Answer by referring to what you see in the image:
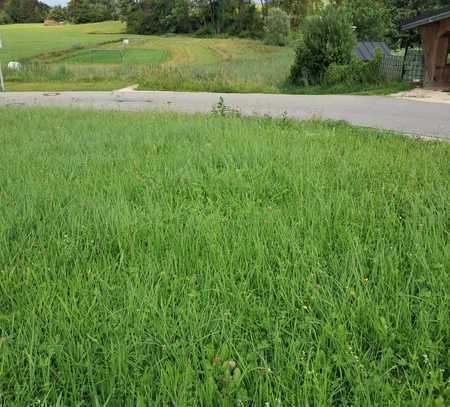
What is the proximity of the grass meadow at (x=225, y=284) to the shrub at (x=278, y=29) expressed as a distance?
200 feet

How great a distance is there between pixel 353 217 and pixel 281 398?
1952 mm

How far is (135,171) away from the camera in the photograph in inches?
187

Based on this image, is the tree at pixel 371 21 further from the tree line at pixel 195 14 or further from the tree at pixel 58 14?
the tree at pixel 58 14

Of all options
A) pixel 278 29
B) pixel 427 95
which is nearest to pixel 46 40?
pixel 278 29

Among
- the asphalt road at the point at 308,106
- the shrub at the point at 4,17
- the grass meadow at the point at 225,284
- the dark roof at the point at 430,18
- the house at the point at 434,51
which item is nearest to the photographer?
the grass meadow at the point at 225,284

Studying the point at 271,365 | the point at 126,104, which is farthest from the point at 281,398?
the point at 126,104

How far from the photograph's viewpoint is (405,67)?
65.7 feet

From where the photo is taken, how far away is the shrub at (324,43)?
18.9 metres

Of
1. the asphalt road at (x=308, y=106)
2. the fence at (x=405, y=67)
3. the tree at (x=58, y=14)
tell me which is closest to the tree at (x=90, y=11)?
the tree at (x=58, y=14)

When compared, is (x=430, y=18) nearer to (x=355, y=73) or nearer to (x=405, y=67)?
(x=405, y=67)

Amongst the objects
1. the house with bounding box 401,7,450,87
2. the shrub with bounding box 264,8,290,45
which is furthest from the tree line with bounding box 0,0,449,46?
the house with bounding box 401,7,450,87

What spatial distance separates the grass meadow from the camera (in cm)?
180

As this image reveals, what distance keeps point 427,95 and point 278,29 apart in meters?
49.7

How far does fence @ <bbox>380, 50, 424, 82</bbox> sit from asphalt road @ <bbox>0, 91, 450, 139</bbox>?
533cm
